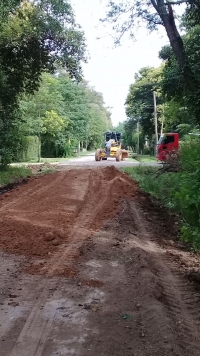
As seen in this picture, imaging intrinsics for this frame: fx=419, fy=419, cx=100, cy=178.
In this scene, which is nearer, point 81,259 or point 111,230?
point 81,259

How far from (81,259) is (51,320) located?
2351 mm

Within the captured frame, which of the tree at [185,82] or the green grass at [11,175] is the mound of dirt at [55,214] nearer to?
the green grass at [11,175]

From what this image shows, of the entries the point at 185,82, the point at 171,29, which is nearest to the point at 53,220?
the point at 171,29

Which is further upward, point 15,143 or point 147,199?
point 15,143

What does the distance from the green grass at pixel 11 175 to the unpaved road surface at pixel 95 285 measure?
7735 mm

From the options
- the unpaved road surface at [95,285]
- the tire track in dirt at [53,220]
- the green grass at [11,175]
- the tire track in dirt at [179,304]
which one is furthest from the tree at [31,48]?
the tire track in dirt at [179,304]

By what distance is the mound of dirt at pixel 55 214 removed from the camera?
767 cm

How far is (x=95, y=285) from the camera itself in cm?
567

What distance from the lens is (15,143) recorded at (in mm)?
21281

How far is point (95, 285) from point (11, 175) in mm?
15193

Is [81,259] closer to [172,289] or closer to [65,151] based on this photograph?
[172,289]

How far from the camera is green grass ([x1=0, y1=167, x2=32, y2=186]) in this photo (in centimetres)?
1855

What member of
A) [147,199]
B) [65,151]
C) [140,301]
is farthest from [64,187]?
[65,151]

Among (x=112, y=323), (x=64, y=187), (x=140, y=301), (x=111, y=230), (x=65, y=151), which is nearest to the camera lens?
(x=112, y=323)
